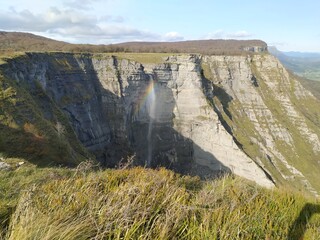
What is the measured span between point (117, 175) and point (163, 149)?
61972mm

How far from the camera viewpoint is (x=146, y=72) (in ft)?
223

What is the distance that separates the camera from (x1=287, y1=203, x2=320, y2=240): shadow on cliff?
496 centimetres

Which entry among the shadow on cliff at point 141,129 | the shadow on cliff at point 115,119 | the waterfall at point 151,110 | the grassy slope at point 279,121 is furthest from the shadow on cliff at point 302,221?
the grassy slope at point 279,121

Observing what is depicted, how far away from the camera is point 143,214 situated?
4.25 meters

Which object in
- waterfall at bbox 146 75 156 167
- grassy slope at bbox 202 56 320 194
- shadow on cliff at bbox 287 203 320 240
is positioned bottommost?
grassy slope at bbox 202 56 320 194

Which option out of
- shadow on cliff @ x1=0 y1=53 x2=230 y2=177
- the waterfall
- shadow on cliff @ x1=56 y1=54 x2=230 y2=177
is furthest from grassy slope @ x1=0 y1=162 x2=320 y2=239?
the waterfall

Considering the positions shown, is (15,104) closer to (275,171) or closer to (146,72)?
(146,72)

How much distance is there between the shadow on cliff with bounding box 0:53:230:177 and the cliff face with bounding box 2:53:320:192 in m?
0.17

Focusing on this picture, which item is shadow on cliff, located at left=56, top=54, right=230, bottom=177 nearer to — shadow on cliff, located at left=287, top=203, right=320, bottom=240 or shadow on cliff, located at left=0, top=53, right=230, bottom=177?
shadow on cliff, located at left=0, top=53, right=230, bottom=177

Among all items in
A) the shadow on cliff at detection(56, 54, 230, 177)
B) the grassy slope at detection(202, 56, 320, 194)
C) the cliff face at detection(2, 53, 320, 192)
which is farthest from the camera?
the grassy slope at detection(202, 56, 320, 194)

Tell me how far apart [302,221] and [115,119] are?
5887 cm

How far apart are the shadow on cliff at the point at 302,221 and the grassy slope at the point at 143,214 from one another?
1 centimetres

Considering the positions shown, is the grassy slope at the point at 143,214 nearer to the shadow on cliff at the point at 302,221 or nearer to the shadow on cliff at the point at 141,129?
the shadow on cliff at the point at 302,221

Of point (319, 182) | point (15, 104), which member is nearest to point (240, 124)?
point (319, 182)
